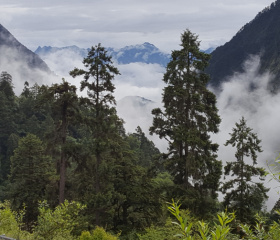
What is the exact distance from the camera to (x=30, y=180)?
112 feet

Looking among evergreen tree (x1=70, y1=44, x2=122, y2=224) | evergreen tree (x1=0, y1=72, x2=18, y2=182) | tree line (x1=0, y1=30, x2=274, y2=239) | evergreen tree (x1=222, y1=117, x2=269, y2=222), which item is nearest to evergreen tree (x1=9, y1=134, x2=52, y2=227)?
tree line (x1=0, y1=30, x2=274, y2=239)

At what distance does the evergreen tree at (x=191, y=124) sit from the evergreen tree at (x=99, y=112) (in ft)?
12.0

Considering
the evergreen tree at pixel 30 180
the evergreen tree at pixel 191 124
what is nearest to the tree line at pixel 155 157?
the evergreen tree at pixel 191 124

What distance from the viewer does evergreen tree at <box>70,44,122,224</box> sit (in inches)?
916

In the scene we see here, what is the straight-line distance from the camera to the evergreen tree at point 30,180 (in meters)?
32.2

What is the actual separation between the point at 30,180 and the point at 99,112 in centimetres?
1517

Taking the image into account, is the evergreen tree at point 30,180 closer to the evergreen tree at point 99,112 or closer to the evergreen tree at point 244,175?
the evergreen tree at point 99,112

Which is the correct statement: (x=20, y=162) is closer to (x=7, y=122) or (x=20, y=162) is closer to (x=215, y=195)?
(x=215, y=195)

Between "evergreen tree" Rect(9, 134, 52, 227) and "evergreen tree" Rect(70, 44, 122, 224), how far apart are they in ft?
30.0

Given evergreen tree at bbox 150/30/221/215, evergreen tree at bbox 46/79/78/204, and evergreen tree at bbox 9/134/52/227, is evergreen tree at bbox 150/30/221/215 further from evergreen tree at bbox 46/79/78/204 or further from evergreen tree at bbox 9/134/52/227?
evergreen tree at bbox 9/134/52/227

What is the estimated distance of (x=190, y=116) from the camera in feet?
77.7

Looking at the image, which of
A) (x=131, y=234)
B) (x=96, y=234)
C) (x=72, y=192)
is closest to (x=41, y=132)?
(x=72, y=192)

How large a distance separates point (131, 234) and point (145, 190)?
3.60 meters

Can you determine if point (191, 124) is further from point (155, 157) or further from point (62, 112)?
point (62, 112)
